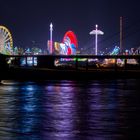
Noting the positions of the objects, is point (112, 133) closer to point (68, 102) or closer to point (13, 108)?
point (13, 108)

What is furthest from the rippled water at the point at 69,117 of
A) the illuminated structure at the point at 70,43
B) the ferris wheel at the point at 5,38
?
the illuminated structure at the point at 70,43

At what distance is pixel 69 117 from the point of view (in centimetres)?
1305

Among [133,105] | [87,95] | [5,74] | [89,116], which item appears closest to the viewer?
[89,116]

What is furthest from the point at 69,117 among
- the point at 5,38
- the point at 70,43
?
the point at 70,43

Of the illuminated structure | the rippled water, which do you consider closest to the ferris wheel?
the illuminated structure

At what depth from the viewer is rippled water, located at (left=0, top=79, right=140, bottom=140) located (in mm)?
10273

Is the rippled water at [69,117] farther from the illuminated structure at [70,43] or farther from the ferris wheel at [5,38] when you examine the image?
the illuminated structure at [70,43]

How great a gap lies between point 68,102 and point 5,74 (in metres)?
17.8

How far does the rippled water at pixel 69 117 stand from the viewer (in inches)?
404

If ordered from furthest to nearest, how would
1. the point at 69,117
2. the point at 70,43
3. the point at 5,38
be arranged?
1. the point at 70,43
2. the point at 5,38
3. the point at 69,117

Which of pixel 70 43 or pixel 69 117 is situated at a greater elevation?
pixel 70 43

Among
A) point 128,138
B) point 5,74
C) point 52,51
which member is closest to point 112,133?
point 128,138

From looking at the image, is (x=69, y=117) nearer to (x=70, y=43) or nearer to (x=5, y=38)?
(x=5, y=38)

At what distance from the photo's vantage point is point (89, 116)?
1327 cm
